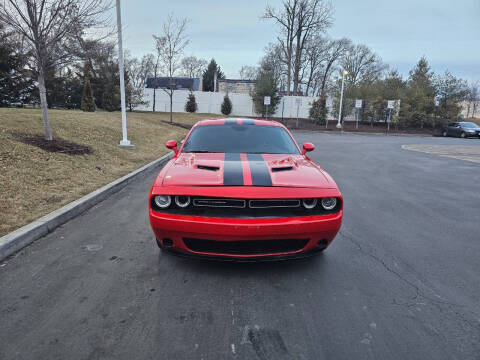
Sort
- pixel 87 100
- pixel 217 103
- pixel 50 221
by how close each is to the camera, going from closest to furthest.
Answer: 1. pixel 50 221
2. pixel 87 100
3. pixel 217 103

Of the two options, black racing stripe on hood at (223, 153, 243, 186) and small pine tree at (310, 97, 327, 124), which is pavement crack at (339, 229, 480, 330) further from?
small pine tree at (310, 97, 327, 124)

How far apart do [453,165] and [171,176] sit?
441 inches

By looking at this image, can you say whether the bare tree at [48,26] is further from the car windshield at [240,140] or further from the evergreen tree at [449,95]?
the evergreen tree at [449,95]

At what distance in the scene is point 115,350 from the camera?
6.20 ft

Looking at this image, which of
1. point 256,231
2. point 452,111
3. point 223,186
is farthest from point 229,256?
point 452,111

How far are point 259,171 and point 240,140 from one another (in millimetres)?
1170

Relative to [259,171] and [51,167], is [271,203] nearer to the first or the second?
[259,171]

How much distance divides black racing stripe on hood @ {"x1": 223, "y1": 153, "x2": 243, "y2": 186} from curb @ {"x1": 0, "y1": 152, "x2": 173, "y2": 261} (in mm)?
2412

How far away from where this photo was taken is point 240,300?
2426 millimetres

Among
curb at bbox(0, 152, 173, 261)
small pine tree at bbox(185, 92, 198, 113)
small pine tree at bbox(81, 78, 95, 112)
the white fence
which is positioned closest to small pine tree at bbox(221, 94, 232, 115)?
the white fence

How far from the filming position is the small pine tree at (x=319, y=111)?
3242 centimetres

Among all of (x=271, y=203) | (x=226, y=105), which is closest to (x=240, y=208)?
(x=271, y=203)

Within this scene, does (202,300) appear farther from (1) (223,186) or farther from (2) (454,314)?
(2) (454,314)

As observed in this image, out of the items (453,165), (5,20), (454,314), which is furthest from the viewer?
(453,165)
